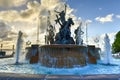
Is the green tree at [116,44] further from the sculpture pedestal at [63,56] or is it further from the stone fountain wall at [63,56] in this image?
the sculpture pedestal at [63,56]

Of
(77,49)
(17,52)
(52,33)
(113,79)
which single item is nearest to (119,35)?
(52,33)

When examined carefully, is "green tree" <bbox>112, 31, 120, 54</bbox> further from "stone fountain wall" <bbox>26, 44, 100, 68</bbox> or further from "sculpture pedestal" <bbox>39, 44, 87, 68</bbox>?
"sculpture pedestal" <bbox>39, 44, 87, 68</bbox>

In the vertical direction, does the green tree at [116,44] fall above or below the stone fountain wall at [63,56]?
above

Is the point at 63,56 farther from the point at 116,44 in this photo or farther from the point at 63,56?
the point at 116,44

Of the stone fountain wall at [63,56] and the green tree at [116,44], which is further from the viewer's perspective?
the green tree at [116,44]

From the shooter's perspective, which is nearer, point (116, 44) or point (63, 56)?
point (63, 56)

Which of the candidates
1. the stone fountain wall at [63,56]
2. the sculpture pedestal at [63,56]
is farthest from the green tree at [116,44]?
the sculpture pedestal at [63,56]

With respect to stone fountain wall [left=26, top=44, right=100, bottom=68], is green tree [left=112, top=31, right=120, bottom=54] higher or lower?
higher

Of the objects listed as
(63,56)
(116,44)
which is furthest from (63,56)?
(116,44)

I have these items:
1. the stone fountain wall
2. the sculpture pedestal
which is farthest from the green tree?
the sculpture pedestal

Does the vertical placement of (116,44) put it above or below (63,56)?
above

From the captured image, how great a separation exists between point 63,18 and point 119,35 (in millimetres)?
44685

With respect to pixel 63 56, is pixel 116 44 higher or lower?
higher

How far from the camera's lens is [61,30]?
16688 millimetres
